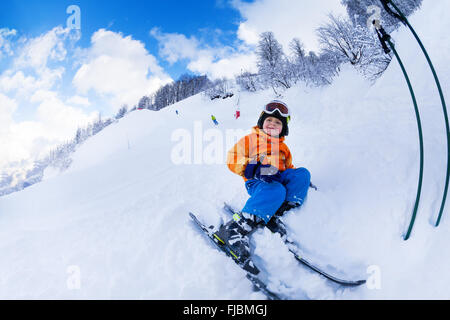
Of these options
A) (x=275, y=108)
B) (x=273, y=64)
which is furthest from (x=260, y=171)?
(x=273, y=64)

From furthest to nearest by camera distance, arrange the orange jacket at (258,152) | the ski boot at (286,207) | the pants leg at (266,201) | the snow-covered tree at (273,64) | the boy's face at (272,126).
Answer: the snow-covered tree at (273,64) < the boy's face at (272,126) < the orange jacket at (258,152) < the ski boot at (286,207) < the pants leg at (266,201)

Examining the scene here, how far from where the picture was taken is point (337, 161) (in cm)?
308

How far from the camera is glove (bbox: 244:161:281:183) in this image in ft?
7.85

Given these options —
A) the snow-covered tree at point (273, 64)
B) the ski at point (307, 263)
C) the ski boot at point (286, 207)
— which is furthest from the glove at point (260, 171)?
the snow-covered tree at point (273, 64)

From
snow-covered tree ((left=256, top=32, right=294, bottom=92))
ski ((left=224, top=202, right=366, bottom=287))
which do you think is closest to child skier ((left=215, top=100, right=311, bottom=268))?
ski ((left=224, top=202, right=366, bottom=287))

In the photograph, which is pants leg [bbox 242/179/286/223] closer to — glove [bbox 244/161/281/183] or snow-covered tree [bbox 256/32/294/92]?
glove [bbox 244/161/281/183]

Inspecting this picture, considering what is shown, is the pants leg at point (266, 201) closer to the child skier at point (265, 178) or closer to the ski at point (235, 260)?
the child skier at point (265, 178)

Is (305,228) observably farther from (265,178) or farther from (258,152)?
(258,152)

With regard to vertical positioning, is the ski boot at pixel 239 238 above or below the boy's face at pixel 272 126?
below

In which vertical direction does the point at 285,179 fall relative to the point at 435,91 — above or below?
below

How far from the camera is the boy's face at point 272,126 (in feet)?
8.98

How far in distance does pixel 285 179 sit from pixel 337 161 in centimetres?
119
